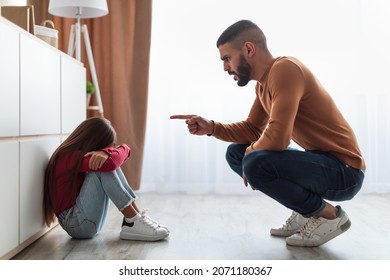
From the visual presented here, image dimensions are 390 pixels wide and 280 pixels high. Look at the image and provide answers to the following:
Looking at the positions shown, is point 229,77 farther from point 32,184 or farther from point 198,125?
point 32,184

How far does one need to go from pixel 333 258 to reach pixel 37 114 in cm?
122

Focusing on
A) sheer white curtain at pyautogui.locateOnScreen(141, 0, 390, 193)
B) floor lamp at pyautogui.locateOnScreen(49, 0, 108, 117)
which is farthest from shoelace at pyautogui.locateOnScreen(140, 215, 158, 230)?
sheer white curtain at pyautogui.locateOnScreen(141, 0, 390, 193)

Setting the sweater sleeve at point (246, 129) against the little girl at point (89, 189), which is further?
the sweater sleeve at point (246, 129)

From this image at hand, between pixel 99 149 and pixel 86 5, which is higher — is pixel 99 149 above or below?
below

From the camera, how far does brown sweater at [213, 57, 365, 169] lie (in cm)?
172

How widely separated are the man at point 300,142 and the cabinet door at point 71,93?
2.67 feet

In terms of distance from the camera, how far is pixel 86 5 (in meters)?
2.98

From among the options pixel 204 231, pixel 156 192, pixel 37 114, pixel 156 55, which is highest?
pixel 156 55

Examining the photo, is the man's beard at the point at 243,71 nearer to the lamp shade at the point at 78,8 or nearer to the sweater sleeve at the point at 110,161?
the sweater sleeve at the point at 110,161

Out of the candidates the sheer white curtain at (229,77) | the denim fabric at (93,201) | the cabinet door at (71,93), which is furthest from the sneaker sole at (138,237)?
the sheer white curtain at (229,77)

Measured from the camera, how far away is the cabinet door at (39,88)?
1.82 meters

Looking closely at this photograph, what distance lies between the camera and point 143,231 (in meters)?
1.97
